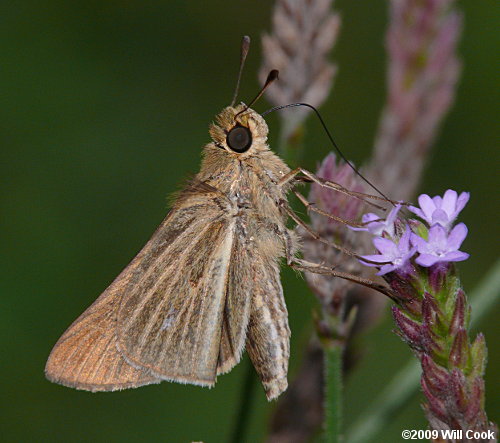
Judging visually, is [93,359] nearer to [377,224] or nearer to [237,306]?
[237,306]

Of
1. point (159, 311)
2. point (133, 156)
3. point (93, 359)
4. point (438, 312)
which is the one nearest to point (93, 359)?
point (93, 359)

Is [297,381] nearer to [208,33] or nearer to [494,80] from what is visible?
[494,80]

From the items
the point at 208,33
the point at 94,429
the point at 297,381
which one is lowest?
the point at 297,381

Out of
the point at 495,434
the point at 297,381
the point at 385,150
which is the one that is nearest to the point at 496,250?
the point at 385,150

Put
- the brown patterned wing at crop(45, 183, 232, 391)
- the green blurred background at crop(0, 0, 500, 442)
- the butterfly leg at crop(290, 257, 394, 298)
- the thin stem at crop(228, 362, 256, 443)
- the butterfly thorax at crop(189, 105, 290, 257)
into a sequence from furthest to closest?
the green blurred background at crop(0, 0, 500, 442) → the butterfly thorax at crop(189, 105, 290, 257) → the brown patterned wing at crop(45, 183, 232, 391) → the thin stem at crop(228, 362, 256, 443) → the butterfly leg at crop(290, 257, 394, 298)

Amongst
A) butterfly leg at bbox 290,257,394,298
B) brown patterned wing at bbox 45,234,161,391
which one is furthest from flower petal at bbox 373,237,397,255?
brown patterned wing at bbox 45,234,161,391

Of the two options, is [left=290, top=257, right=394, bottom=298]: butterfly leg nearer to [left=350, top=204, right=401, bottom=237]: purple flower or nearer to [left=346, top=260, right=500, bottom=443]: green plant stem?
[left=350, top=204, right=401, bottom=237]: purple flower
